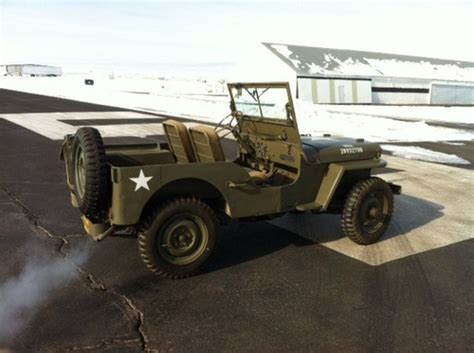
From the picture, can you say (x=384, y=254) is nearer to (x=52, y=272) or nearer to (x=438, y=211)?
(x=438, y=211)

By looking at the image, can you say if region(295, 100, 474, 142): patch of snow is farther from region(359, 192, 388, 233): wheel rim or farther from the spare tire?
the spare tire

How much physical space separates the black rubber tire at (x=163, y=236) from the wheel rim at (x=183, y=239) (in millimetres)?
15

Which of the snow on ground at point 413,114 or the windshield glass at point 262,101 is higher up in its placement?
the windshield glass at point 262,101

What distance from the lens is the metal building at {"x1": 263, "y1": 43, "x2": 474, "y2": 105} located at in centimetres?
3719

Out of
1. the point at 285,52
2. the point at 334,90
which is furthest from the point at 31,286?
the point at 285,52

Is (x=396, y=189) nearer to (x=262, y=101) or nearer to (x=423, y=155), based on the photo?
(x=262, y=101)

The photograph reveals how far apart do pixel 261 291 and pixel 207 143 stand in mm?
1592

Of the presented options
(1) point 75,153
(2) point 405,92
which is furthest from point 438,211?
(2) point 405,92

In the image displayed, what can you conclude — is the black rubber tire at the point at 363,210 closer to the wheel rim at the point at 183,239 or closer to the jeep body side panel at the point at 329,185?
the jeep body side panel at the point at 329,185

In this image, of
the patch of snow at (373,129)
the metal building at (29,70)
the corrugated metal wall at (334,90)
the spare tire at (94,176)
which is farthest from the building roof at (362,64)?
the metal building at (29,70)

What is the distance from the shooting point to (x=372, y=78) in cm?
4006

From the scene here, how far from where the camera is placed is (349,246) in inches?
216

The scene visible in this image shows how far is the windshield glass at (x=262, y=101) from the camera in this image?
5.10 metres

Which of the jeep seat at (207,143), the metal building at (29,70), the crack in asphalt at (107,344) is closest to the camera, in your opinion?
the crack in asphalt at (107,344)
